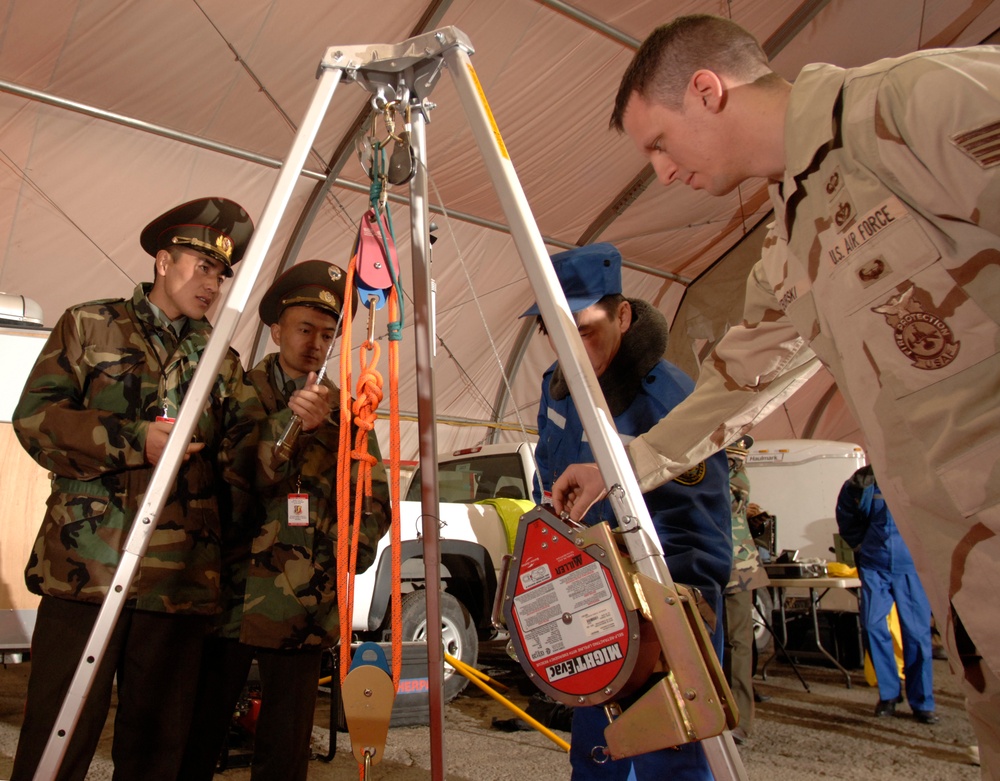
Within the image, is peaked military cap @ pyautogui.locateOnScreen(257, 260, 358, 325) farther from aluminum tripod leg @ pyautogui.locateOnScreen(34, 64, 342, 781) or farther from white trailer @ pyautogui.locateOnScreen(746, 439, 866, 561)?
white trailer @ pyautogui.locateOnScreen(746, 439, 866, 561)

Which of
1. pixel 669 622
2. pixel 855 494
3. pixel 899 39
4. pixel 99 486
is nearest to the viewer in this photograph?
pixel 669 622

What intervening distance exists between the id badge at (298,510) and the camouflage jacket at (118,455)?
0.17 meters

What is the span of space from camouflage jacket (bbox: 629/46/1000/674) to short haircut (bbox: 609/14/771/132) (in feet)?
0.51

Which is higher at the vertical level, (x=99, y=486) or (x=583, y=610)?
A: (x=99, y=486)

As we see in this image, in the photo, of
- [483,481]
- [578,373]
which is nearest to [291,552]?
Answer: [578,373]

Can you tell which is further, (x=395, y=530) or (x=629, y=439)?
(x=629, y=439)

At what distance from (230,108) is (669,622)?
9.03 m

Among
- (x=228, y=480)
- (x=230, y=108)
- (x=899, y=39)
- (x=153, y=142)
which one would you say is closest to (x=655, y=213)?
(x=899, y=39)

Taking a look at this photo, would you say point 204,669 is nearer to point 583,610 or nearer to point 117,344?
point 117,344

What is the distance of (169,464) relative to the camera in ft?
4.57

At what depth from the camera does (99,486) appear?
183cm

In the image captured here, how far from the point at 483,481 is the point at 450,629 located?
1.61 meters

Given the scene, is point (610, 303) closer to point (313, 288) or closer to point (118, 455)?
point (313, 288)

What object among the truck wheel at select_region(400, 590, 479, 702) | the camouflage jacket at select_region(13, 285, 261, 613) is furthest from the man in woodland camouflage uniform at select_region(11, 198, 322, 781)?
Answer: the truck wheel at select_region(400, 590, 479, 702)
